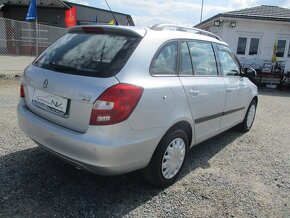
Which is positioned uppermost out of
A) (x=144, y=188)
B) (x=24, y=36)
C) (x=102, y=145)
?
(x=24, y=36)

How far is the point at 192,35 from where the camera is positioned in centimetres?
378

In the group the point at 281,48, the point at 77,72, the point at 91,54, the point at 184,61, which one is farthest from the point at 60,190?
the point at 281,48

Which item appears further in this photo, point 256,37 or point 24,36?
point 24,36

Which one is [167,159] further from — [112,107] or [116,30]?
[116,30]

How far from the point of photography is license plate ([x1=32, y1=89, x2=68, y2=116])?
2791 millimetres

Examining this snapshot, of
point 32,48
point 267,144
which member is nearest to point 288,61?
point 267,144

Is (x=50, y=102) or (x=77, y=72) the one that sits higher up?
(x=77, y=72)

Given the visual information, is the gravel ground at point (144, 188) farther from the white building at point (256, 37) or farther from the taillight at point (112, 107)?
the white building at point (256, 37)

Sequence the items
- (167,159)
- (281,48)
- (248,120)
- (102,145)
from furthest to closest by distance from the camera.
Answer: (281,48) < (248,120) < (167,159) < (102,145)

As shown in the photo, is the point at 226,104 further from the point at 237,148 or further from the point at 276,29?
the point at 276,29

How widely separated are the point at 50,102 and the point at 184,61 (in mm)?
1598

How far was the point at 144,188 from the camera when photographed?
335 cm

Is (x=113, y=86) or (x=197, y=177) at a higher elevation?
(x=113, y=86)

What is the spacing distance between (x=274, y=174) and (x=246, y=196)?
35.9 inches
